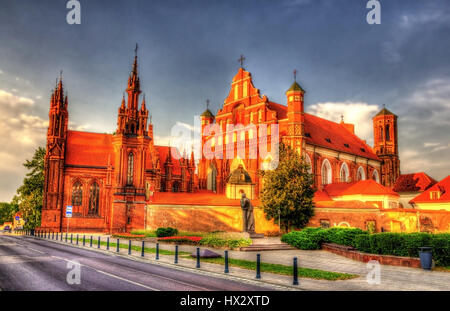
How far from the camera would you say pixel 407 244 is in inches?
779

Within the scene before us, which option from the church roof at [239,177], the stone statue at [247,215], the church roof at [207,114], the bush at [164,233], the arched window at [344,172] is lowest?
the bush at [164,233]

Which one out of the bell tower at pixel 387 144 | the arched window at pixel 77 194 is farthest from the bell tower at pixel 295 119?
the arched window at pixel 77 194

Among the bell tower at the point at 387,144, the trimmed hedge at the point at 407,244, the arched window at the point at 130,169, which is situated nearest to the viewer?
the trimmed hedge at the point at 407,244

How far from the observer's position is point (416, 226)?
42312 mm

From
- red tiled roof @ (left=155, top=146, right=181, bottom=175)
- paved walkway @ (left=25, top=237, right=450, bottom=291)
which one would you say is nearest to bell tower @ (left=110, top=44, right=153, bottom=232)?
red tiled roof @ (left=155, top=146, right=181, bottom=175)

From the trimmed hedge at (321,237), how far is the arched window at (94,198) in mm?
33342

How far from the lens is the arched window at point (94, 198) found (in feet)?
174

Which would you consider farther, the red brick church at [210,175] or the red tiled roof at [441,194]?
the red tiled roof at [441,194]

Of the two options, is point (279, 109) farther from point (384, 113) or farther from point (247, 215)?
point (247, 215)

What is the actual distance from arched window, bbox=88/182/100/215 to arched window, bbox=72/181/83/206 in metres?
1.33

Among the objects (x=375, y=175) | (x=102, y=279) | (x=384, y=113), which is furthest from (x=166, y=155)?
(x=102, y=279)

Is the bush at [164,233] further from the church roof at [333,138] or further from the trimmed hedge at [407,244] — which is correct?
the church roof at [333,138]
